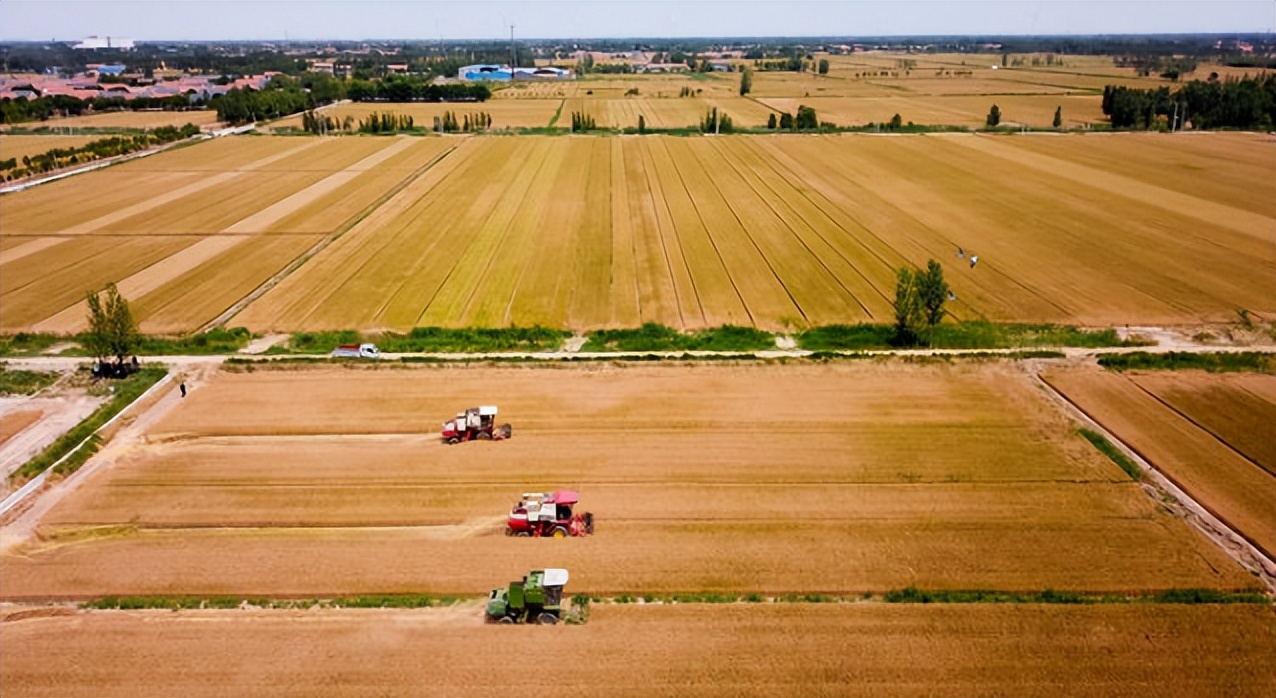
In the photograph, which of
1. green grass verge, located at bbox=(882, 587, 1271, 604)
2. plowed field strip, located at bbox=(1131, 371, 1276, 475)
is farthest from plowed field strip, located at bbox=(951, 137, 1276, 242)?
green grass verge, located at bbox=(882, 587, 1271, 604)

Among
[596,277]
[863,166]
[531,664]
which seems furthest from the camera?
[863,166]

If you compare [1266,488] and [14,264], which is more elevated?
[14,264]

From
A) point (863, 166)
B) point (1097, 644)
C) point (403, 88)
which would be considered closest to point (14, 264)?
point (1097, 644)

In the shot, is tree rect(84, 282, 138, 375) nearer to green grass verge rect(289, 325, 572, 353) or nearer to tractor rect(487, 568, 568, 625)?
green grass verge rect(289, 325, 572, 353)

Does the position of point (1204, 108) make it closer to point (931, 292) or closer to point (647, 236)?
point (647, 236)

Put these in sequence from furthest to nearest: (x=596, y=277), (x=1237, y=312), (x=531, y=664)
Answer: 1. (x=596, y=277)
2. (x=1237, y=312)
3. (x=531, y=664)

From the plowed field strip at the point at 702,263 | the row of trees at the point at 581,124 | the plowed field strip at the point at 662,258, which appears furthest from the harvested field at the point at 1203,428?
the row of trees at the point at 581,124

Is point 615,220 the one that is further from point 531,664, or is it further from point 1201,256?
point 531,664
